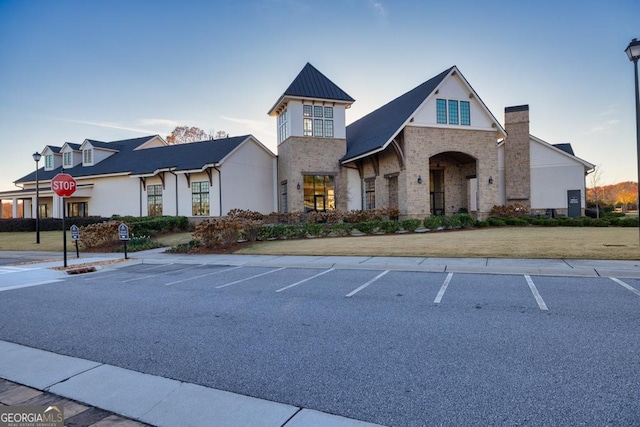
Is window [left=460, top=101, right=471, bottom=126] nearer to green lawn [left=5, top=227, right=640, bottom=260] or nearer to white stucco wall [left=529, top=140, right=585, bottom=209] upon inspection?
white stucco wall [left=529, top=140, right=585, bottom=209]

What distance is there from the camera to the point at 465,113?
2386 centimetres

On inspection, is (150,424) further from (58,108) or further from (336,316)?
(58,108)

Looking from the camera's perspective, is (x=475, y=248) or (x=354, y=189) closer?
(x=475, y=248)

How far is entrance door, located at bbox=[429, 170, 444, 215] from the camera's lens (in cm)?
2781

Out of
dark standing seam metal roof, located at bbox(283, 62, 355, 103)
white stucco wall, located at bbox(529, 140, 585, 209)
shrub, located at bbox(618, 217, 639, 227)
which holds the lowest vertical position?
shrub, located at bbox(618, 217, 639, 227)

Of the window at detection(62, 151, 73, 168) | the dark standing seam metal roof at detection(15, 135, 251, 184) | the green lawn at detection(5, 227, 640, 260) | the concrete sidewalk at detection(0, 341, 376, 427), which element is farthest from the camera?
the window at detection(62, 151, 73, 168)

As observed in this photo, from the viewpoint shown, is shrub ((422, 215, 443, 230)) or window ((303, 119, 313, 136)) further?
window ((303, 119, 313, 136))

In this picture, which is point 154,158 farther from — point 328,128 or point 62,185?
point 62,185

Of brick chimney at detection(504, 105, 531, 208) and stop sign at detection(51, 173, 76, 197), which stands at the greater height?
brick chimney at detection(504, 105, 531, 208)

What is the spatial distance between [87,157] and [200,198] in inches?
676

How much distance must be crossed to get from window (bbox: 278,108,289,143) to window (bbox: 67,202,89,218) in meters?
19.9

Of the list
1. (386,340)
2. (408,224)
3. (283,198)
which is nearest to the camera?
(386,340)

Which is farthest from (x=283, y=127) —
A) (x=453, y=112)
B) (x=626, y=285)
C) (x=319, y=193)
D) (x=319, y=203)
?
(x=626, y=285)

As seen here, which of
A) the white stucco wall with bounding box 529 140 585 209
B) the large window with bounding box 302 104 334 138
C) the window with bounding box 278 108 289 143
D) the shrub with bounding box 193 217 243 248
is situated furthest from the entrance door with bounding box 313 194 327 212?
the white stucco wall with bounding box 529 140 585 209
